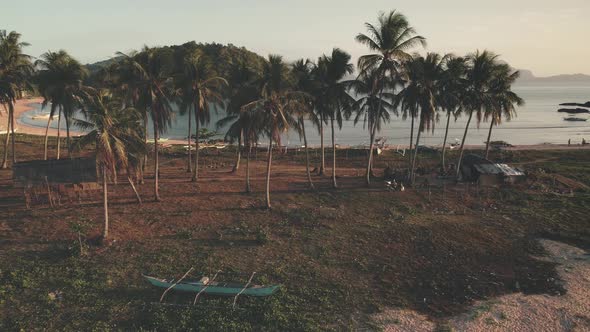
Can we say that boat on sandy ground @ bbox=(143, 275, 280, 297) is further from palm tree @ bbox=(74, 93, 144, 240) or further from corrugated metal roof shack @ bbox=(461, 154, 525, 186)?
corrugated metal roof shack @ bbox=(461, 154, 525, 186)

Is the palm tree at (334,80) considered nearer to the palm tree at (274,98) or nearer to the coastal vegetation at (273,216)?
A: the coastal vegetation at (273,216)

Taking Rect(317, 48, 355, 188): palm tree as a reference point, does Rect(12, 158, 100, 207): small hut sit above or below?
below

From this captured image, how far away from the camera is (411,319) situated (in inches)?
771

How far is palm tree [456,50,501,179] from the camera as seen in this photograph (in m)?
37.9

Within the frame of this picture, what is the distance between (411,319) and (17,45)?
3912 cm

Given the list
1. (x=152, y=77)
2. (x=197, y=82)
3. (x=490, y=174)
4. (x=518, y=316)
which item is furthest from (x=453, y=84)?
(x=152, y=77)

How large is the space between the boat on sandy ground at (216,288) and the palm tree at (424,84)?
2298cm

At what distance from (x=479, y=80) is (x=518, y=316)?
2431cm

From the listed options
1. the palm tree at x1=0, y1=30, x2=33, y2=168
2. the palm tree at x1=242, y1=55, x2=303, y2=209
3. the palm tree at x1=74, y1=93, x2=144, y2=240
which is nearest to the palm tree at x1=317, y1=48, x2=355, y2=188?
the palm tree at x1=242, y1=55, x2=303, y2=209

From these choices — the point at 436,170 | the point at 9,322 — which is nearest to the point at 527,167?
the point at 436,170

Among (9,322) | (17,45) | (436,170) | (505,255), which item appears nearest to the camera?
(9,322)

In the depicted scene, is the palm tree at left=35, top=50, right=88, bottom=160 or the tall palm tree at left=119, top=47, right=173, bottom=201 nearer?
the tall palm tree at left=119, top=47, right=173, bottom=201

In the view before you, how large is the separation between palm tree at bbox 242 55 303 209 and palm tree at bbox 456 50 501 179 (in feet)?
59.8

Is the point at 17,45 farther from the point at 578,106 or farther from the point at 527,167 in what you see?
the point at 578,106
